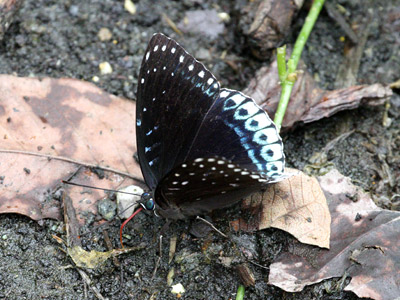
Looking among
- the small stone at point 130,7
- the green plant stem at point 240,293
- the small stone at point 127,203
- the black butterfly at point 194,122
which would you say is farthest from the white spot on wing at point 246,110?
the small stone at point 130,7

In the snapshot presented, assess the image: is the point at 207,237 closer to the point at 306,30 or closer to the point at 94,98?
the point at 94,98

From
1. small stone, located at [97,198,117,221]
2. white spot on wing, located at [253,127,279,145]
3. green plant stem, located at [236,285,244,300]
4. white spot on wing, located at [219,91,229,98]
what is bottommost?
small stone, located at [97,198,117,221]

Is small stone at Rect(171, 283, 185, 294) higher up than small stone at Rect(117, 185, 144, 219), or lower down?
lower down

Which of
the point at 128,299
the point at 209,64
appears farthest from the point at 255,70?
the point at 128,299

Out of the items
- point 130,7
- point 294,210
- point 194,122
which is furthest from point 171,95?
point 130,7

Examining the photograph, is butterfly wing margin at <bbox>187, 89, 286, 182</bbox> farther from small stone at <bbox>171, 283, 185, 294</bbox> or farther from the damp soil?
small stone at <bbox>171, 283, 185, 294</bbox>

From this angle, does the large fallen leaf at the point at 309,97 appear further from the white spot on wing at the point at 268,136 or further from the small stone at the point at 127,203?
the small stone at the point at 127,203

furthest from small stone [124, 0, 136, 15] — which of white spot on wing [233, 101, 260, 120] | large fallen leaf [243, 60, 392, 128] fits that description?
white spot on wing [233, 101, 260, 120]
